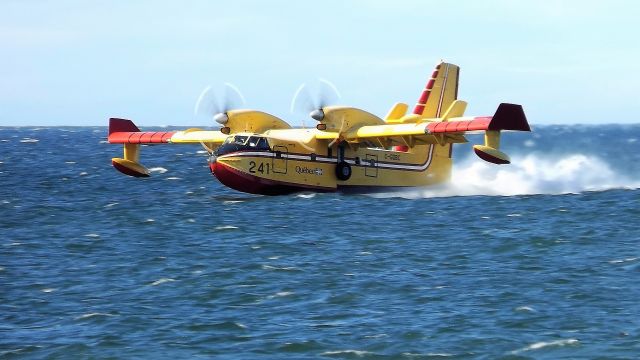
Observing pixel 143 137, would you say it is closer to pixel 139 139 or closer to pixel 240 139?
pixel 139 139

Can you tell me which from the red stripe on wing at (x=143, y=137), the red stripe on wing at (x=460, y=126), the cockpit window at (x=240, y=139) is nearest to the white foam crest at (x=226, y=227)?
the cockpit window at (x=240, y=139)

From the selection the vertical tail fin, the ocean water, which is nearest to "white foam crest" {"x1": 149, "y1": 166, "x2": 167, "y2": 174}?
the ocean water

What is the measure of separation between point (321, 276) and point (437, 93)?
24.7 metres

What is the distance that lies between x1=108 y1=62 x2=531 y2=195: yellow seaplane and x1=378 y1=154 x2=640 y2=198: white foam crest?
4.20 ft

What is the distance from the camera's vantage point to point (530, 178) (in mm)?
46844

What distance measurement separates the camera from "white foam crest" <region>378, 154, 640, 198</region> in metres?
41.8

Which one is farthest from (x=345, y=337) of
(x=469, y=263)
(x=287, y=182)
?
(x=287, y=182)

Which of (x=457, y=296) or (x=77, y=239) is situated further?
(x=77, y=239)

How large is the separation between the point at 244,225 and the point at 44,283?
383 inches

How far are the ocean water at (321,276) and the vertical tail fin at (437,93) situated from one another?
6857 mm

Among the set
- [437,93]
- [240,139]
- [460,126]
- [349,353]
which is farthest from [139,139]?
[349,353]

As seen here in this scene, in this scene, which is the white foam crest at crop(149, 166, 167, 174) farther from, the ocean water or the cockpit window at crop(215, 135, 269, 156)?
the cockpit window at crop(215, 135, 269, 156)

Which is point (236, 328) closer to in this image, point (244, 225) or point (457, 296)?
point (457, 296)

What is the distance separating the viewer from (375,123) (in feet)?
130
